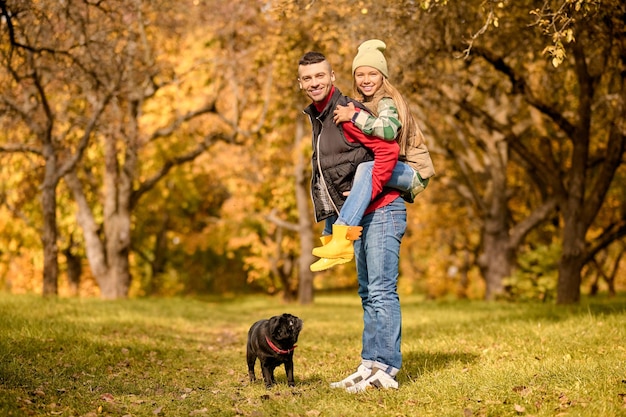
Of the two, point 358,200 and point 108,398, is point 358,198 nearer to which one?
point 358,200

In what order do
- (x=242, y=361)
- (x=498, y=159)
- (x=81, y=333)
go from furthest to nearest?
(x=498, y=159) < (x=81, y=333) < (x=242, y=361)

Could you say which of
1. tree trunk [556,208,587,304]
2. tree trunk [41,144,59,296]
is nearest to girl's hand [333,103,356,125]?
tree trunk [556,208,587,304]

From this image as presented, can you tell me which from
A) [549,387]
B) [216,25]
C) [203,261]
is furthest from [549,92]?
[203,261]

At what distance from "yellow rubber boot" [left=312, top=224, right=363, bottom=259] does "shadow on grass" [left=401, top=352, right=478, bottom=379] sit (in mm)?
1567

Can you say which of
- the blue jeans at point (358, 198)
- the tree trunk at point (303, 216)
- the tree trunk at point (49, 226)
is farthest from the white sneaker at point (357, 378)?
the tree trunk at point (303, 216)

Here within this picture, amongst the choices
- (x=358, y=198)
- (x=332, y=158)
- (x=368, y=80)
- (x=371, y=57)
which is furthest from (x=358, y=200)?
(x=371, y=57)

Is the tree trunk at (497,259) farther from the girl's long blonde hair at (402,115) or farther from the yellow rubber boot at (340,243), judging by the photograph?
the yellow rubber boot at (340,243)

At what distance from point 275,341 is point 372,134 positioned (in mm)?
2014

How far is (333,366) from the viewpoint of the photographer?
8.43m

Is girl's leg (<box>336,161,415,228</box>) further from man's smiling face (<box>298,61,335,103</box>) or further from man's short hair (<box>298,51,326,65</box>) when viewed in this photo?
man's short hair (<box>298,51,326,65</box>)

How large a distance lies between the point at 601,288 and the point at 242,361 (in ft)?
107

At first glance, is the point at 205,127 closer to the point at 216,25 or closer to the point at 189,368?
the point at 216,25

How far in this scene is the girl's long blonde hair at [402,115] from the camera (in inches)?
247

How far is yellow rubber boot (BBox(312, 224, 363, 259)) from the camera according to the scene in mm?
6055
